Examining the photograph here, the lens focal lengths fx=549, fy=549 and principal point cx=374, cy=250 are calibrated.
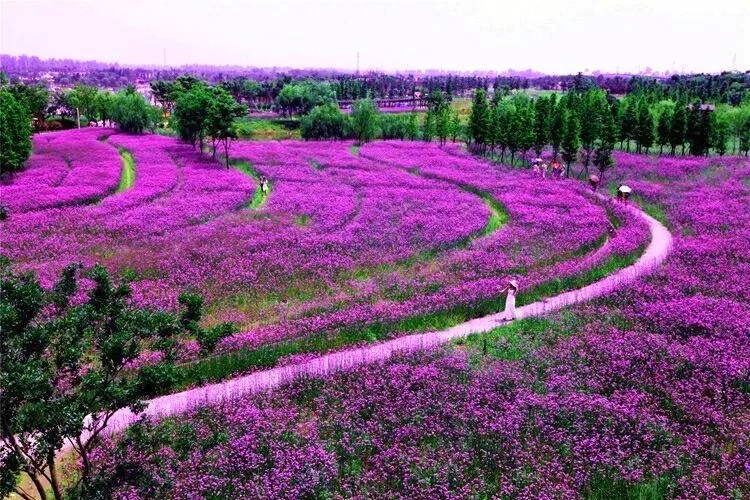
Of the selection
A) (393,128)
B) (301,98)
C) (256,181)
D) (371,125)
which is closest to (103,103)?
(301,98)

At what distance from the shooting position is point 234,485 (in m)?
11.8

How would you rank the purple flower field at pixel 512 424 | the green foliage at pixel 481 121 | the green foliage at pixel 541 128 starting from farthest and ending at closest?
the green foliage at pixel 481 121
the green foliage at pixel 541 128
the purple flower field at pixel 512 424

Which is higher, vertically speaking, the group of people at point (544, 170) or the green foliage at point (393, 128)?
the green foliage at point (393, 128)

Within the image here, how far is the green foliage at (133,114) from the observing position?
3250 inches

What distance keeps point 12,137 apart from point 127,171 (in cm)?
1005

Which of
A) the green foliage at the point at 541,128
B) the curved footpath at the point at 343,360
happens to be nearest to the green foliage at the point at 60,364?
the curved footpath at the point at 343,360

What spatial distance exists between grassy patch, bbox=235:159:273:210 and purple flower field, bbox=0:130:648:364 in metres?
0.55

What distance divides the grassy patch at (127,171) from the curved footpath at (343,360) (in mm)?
36169

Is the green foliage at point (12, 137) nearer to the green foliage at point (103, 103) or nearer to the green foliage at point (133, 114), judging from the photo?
the green foliage at point (133, 114)

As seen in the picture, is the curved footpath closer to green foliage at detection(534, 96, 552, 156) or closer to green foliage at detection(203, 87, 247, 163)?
green foliage at detection(534, 96, 552, 156)

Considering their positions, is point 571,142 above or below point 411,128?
below

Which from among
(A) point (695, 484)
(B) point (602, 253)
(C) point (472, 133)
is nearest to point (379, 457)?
(A) point (695, 484)

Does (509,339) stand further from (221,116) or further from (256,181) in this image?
(221,116)

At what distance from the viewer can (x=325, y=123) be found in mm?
91438
